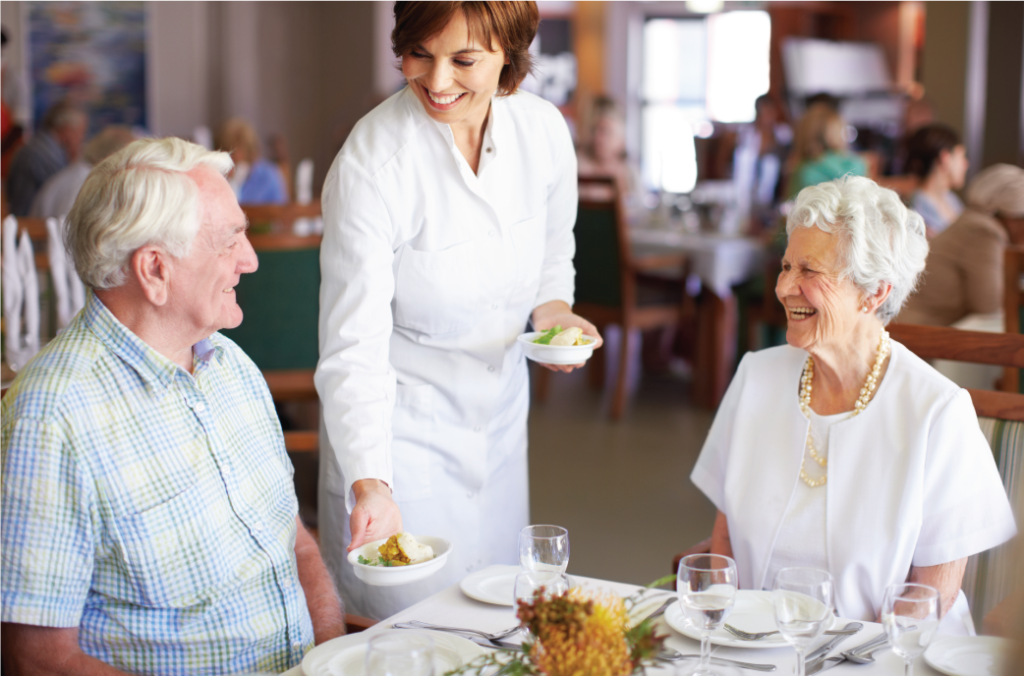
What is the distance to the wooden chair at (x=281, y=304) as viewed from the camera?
334cm

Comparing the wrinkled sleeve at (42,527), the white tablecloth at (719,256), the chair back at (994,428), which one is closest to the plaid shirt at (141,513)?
the wrinkled sleeve at (42,527)

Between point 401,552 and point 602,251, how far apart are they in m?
4.29

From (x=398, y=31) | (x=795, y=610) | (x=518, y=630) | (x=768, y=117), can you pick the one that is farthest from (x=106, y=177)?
(x=768, y=117)

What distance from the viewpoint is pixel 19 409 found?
51.2 inches

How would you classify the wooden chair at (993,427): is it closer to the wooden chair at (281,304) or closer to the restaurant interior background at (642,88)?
the restaurant interior background at (642,88)

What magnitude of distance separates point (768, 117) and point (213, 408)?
8.73 meters

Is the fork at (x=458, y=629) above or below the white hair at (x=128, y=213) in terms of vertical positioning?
below

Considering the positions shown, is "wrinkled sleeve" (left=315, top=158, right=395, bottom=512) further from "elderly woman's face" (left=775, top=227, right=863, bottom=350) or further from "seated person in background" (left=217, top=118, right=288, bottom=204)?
"seated person in background" (left=217, top=118, right=288, bottom=204)

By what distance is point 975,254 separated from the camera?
3844 millimetres

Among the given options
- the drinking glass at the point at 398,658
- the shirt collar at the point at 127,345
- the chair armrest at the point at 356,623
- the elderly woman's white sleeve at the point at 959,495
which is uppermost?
the shirt collar at the point at 127,345

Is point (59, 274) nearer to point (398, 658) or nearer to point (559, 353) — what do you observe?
point (559, 353)

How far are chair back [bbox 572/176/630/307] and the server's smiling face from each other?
3.57m

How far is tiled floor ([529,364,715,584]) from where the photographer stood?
3.70 m

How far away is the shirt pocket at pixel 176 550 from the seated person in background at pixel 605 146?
18.2 ft
